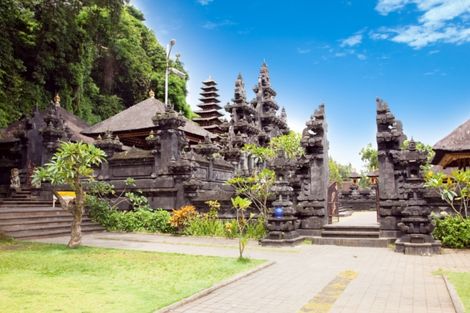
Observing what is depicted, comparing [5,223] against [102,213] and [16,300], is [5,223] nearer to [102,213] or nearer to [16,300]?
[102,213]

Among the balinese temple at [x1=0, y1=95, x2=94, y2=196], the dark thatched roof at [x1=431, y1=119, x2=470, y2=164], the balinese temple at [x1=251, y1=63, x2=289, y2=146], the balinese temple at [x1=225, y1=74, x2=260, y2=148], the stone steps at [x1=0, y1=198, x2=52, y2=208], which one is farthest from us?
the balinese temple at [x1=251, y1=63, x2=289, y2=146]

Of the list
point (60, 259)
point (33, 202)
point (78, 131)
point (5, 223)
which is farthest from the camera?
point (78, 131)

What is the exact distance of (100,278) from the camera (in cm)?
780

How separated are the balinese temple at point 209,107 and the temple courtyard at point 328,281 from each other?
1632 inches

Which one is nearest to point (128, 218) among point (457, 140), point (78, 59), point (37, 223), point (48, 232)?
point (48, 232)

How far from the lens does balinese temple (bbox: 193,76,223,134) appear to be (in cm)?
5462

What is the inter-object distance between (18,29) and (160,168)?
67.2ft

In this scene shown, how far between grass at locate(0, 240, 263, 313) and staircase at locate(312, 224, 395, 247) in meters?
5.03

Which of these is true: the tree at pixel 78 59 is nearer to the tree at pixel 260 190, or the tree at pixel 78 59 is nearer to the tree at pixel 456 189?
the tree at pixel 260 190

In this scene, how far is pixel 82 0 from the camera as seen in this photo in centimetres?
2600

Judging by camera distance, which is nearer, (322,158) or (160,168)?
(322,158)

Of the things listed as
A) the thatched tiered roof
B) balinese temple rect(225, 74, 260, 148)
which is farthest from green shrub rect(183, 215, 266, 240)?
balinese temple rect(225, 74, 260, 148)

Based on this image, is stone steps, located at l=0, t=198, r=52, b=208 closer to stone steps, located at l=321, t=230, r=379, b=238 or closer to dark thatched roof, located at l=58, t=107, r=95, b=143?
dark thatched roof, located at l=58, t=107, r=95, b=143

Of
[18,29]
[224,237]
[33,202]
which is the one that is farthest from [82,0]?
[224,237]
